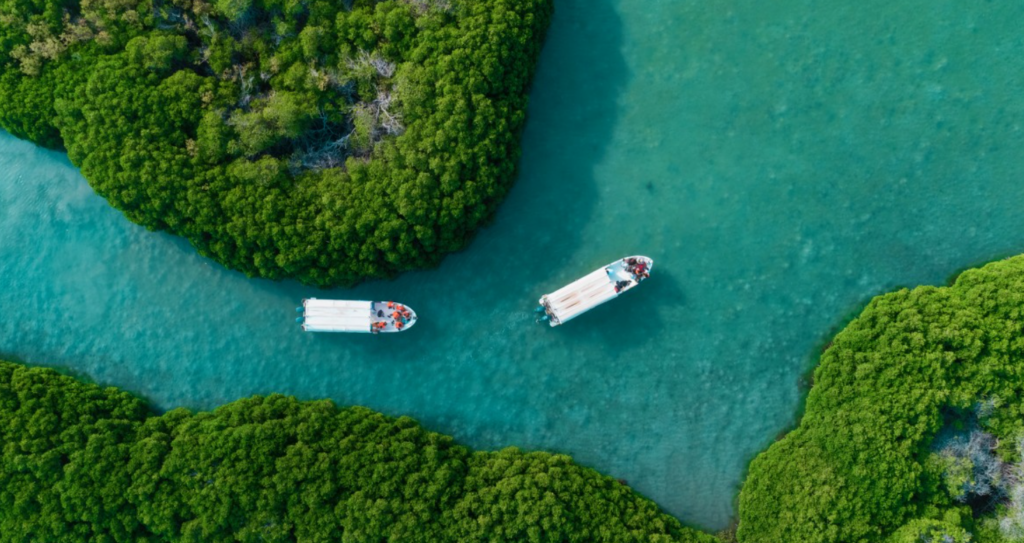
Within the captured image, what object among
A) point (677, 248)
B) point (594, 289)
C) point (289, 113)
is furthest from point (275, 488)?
point (677, 248)

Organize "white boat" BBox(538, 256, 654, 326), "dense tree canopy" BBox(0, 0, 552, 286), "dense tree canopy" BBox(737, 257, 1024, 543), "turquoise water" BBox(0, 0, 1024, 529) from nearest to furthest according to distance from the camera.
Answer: "dense tree canopy" BBox(737, 257, 1024, 543)
"dense tree canopy" BBox(0, 0, 552, 286)
"white boat" BBox(538, 256, 654, 326)
"turquoise water" BBox(0, 0, 1024, 529)

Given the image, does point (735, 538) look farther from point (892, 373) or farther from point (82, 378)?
point (82, 378)

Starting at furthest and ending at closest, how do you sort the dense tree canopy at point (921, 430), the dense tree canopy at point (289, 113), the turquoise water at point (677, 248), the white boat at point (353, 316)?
the turquoise water at point (677, 248) → the white boat at point (353, 316) → the dense tree canopy at point (289, 113) → the dense tree canopy at point (921, 430)

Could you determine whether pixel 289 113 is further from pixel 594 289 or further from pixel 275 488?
pixel 275 488

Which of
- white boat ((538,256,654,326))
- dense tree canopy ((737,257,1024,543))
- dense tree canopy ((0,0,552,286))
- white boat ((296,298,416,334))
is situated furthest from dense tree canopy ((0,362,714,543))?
dense tree canopy ((0,0,552,286))

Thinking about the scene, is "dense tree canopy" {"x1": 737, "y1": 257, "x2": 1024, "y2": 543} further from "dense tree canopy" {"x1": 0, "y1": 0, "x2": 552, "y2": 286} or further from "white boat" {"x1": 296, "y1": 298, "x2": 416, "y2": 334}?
"white boat" {"x1": 296, "y1": 298, "x2": 416, "y2": 334}

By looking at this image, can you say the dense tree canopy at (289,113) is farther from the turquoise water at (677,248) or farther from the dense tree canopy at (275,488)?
the dense tree canopy at (275,488)


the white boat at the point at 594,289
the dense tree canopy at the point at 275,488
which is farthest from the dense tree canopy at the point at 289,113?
the dense tree canopy at the point at 275,488
